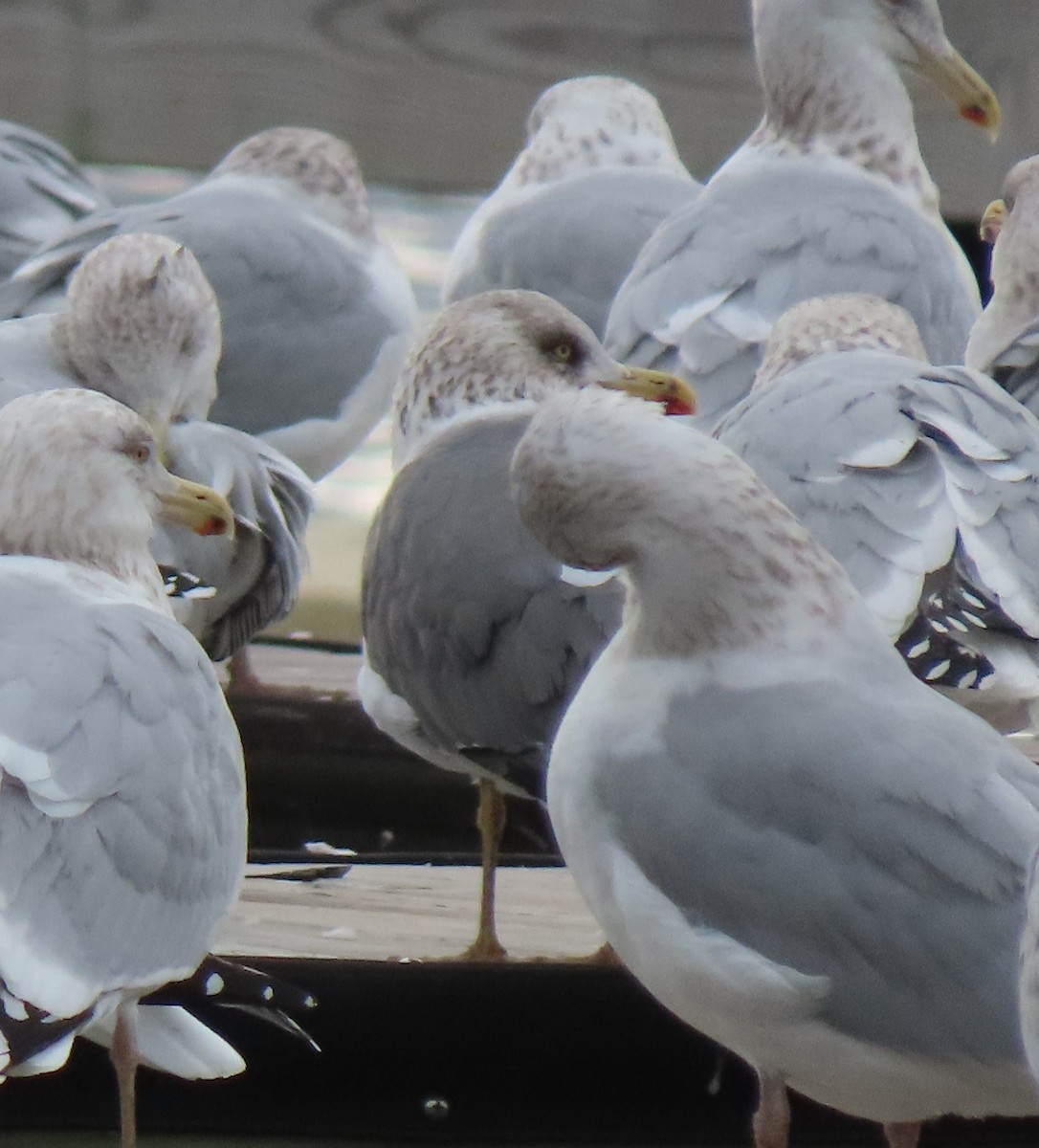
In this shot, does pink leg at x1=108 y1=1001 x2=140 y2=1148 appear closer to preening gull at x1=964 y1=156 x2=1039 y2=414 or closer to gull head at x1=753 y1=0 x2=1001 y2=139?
preening gull at x1=964 y1=156 x2=1039 y2=414

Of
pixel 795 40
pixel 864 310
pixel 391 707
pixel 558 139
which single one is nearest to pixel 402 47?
pixel 558 139

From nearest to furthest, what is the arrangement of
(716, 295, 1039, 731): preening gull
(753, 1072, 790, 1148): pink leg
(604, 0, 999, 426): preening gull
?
(753, 1072, 790, 1148): pink leg → (716, 295, 1039, 731): preening gull → (604, 0, 999, 426): preening gull

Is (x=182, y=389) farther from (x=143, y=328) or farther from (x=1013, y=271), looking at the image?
(x=1013, y=271)

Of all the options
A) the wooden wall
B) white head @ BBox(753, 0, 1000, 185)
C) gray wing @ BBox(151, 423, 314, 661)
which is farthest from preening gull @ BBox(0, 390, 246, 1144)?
the wooden wall

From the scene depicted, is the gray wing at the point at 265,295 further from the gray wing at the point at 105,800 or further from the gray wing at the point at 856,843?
the gray wing at the point at 856,843

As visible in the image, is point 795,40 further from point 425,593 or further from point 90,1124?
point 90,1124

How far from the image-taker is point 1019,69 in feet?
17.2

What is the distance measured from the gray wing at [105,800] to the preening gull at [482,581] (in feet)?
1.08

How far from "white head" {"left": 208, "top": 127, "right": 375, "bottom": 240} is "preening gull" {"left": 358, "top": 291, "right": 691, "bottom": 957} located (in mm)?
1802

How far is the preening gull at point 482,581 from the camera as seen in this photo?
326 cm

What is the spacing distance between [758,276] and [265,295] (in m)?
1.29

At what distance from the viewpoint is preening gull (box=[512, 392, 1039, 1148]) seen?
2.50 metres

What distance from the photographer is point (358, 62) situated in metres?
5.51

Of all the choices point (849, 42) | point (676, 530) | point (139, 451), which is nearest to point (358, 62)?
point (849, 42)
